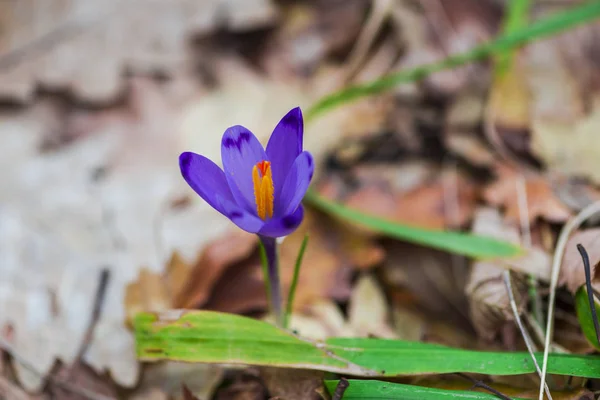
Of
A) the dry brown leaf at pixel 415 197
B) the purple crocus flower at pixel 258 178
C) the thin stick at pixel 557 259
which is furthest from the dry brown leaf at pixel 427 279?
the purple crocus flower at pixel 258 178

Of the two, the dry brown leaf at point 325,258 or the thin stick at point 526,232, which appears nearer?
the thin stick at point 526,232

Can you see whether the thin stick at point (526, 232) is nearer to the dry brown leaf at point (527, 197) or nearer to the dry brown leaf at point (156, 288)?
the dry brown leaf at point (527, 197)

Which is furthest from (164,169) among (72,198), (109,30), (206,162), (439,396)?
(439,396)

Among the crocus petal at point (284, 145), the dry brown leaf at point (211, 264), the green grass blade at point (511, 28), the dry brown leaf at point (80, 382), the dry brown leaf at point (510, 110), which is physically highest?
the green grass blade at point (511, 28)

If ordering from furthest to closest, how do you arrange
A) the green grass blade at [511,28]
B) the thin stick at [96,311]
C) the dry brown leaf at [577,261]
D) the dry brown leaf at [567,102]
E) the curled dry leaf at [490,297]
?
the green grass blade at [511,28] < the dry brown leaf at [567,102] < the thin stick at [96,311] < the curled dry leaf at [490,297] < the dry brown leaf at [577,261]

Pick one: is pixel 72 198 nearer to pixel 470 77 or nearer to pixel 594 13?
pixel 470 77

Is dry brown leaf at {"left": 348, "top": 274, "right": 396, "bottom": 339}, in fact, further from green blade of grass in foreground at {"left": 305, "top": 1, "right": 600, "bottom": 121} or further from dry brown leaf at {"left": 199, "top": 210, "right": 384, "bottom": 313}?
green blade of grass in foreground at {"left": 305, "top": 1, "right": 600, "bottom": 121}

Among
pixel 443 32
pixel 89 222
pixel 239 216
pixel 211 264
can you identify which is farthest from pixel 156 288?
pixel 443 32

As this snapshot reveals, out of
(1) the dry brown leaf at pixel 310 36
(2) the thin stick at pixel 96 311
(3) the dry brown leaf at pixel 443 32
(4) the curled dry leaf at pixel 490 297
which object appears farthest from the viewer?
(1) the dry brown leaf at pixel 310 36
